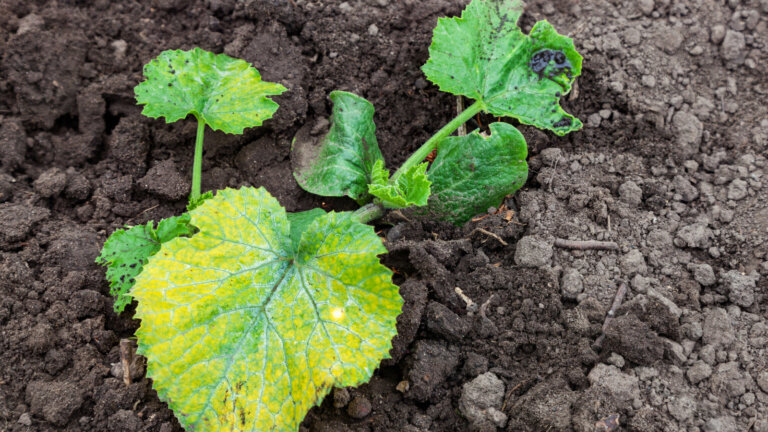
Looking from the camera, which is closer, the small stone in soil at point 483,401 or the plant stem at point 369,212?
the small stone in soil at point 483,401

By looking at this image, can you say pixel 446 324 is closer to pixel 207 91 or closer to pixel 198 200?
pixel 198 200

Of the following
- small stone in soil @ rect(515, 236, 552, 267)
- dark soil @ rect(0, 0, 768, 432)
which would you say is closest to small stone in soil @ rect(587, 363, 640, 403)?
dark soil @ rect(0, 0, 768, 432)

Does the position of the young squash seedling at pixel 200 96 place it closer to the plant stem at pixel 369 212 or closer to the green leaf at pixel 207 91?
the green leaf at pixel 207 91

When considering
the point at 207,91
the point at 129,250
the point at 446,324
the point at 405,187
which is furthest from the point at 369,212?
the point at 129,250

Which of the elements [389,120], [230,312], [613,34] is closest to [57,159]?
[230,312]

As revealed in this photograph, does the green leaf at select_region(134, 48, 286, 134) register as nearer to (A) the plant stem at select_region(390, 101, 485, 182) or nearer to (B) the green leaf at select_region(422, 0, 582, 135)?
(A) the plant stem at select_region(390, 101, 485, 182)

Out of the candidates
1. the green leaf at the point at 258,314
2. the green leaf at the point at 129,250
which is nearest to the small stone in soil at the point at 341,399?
the green leaf at the point at 258,314

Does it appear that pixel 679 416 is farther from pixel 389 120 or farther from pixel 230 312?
pixel 389 120
